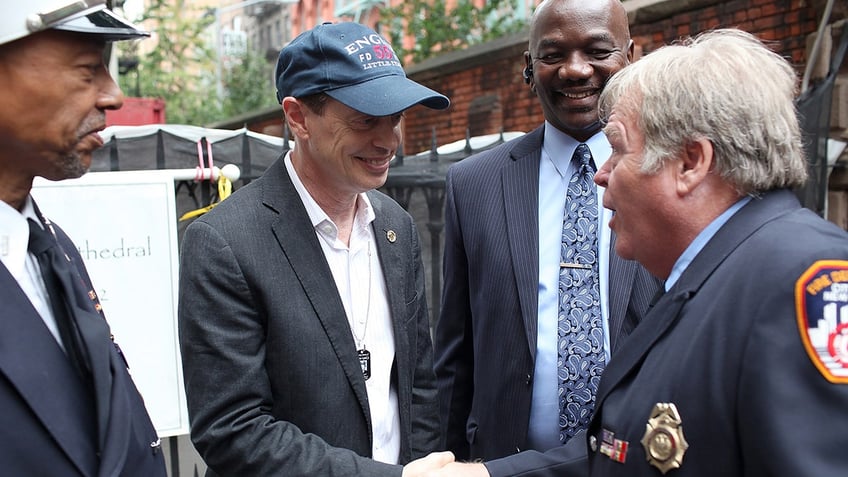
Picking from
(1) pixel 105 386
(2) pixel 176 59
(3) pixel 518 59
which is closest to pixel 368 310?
(1) pixel 105 386

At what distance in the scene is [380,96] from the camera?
6.54ft

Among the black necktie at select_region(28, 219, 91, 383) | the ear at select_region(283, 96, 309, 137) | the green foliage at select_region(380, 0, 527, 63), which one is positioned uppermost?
the green foliage at select_region(380, 0, 527, 63)

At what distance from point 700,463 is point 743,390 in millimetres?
152

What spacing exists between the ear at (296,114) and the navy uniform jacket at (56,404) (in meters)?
0.79

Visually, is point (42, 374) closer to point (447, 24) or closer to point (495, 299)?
point (495, 299)

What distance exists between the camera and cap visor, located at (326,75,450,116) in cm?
197

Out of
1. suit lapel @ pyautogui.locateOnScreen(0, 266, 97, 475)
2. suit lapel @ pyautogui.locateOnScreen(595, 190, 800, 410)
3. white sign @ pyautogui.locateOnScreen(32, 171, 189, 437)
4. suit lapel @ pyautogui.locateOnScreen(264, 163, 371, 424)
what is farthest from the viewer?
white sign @ pyautogui.locateOnScreen(32, 171, 189, 437)

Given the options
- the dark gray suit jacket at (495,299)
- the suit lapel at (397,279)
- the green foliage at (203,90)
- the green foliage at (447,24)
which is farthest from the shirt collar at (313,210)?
the green foliage at (203,90)

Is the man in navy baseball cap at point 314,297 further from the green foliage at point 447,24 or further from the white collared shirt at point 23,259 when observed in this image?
the green foliage at point 447,24

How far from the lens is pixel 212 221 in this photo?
76.0 inches

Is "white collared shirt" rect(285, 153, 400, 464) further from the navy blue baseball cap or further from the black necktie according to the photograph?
the black necktie

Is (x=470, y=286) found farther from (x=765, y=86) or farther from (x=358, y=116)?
(x=765, y=86)

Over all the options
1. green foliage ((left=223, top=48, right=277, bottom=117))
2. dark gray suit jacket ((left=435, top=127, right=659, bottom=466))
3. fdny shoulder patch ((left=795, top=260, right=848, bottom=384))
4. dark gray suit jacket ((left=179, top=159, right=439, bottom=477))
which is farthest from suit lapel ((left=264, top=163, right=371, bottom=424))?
green foliage ((left=223, top=48, right=277, bottom=117))

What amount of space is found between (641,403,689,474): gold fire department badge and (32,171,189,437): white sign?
7.80 feet
